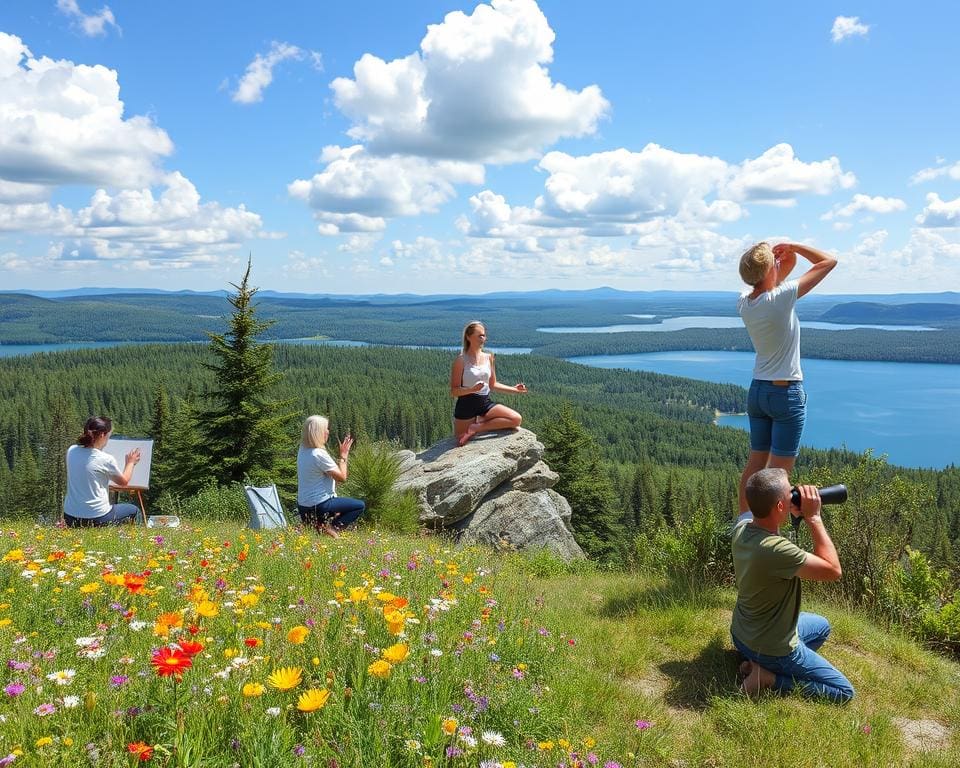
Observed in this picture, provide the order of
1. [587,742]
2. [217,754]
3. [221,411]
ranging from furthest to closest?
[221,411]
[587,742]
[217,754]

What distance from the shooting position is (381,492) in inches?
404

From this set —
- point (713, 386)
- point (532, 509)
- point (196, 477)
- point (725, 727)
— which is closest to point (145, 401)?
point (196, 477)

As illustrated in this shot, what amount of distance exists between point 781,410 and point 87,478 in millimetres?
8384

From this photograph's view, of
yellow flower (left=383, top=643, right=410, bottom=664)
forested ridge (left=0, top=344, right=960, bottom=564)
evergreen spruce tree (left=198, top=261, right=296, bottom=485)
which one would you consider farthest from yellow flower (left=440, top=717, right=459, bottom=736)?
forested ridge (left=0, top=344, right=960, bottom=564)

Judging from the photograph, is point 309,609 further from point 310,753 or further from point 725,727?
point 725,727

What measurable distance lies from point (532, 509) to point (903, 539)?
656 cm

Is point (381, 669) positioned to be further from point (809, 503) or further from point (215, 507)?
point (215, 507)

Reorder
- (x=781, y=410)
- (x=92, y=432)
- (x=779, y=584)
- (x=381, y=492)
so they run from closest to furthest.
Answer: (x=779, y=584)
(x=781, y=410)
(x=92, y=432)
(x=381, y=492)

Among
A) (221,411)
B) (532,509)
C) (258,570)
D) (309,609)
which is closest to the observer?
(309,609)

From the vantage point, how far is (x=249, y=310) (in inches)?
848

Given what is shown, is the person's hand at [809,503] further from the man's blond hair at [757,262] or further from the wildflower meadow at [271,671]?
the man's blond hair at [757,262]

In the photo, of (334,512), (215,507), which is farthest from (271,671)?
(215,507)

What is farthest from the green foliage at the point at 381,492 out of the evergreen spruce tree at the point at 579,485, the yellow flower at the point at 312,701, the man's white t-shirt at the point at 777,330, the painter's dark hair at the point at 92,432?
the evergreen spruce tree at the point at 579,485

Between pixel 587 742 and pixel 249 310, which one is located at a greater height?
pixel 249 310
